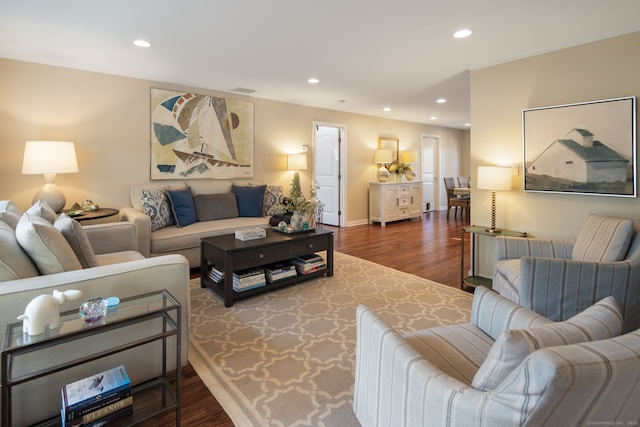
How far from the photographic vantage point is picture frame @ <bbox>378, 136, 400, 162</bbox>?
737 cm

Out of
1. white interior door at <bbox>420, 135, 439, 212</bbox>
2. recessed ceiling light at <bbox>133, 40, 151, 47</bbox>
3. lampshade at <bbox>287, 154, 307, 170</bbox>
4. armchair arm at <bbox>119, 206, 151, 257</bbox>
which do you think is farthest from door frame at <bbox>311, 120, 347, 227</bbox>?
armchair arm at <bbox>119, 206, 151, 257</bbox>

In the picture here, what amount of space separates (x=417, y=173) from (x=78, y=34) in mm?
7211

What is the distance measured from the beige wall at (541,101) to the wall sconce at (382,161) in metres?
3.32

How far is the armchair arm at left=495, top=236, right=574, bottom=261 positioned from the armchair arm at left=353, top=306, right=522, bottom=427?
187 centimetres

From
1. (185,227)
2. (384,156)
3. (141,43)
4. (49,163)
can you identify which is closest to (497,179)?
(185,227)

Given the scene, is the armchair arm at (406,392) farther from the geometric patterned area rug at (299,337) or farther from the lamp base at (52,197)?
the lamp base at (52,197)

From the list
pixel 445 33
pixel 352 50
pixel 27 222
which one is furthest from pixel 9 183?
pixel 445 33

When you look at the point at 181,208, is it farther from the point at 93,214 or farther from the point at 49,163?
the point at 49,163

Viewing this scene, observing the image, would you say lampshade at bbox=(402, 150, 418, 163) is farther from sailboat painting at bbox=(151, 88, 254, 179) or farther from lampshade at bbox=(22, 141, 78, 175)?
lampshade at bbox=(22, 141, 78, 175)

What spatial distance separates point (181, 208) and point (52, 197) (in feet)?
4.05

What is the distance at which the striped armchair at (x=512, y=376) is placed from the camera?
72 centimetres

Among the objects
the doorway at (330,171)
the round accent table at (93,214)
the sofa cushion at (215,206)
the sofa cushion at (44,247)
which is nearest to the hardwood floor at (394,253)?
the doorway at (330,171)

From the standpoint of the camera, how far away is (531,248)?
273 cm

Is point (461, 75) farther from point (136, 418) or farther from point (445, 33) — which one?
point (136, 418)
